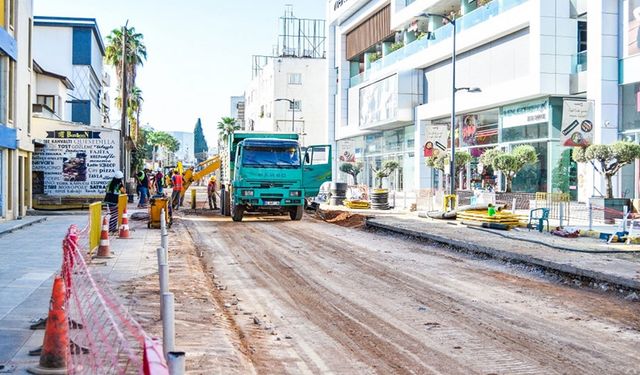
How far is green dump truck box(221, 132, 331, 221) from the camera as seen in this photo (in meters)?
24.2

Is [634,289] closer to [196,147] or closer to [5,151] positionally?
[5,151]

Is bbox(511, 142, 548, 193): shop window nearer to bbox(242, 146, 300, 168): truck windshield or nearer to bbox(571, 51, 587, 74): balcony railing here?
bbox(571, 51, 587, 74): balcony railing

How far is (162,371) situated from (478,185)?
118ft

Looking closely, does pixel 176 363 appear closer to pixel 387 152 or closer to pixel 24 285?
pixel 24 285

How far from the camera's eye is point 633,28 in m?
27.3

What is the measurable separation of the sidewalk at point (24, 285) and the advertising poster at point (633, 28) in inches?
851

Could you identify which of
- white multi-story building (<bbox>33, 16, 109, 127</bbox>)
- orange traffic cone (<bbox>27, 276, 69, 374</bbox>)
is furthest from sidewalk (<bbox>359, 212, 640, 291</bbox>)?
white multi-story building (<bbox>33, 16, 109, 127</bbox>)

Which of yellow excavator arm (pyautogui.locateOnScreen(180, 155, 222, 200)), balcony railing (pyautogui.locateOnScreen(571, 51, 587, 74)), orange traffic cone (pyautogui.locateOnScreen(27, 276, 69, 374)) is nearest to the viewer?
orange traffic cone (pyautogui.locateOnScreen(27, 276, 69, 374))

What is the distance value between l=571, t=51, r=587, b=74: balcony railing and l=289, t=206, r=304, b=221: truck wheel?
47.5 ft

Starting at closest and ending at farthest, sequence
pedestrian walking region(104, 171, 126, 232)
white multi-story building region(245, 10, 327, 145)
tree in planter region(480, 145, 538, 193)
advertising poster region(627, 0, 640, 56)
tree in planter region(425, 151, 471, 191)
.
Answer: pedestrian walking region(104, 171, 126, 232)
advertising poster region(627, 0, 640, 56)
tree in planter region(480, 145, 538, 193)
tree in planter region(425, 151, 471, 191)
white multi-story building region(245, 10, 327, 145)

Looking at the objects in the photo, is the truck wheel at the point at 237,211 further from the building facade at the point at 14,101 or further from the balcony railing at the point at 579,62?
the balcony railing at the point at 579,62

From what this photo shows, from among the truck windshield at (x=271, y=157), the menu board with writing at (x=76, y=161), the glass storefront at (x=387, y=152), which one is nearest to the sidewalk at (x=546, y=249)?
the truck windshield at (x=271, y=157)

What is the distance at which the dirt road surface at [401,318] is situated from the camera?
646 cm

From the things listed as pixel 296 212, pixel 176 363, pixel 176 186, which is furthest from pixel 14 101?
pixel 176 363
